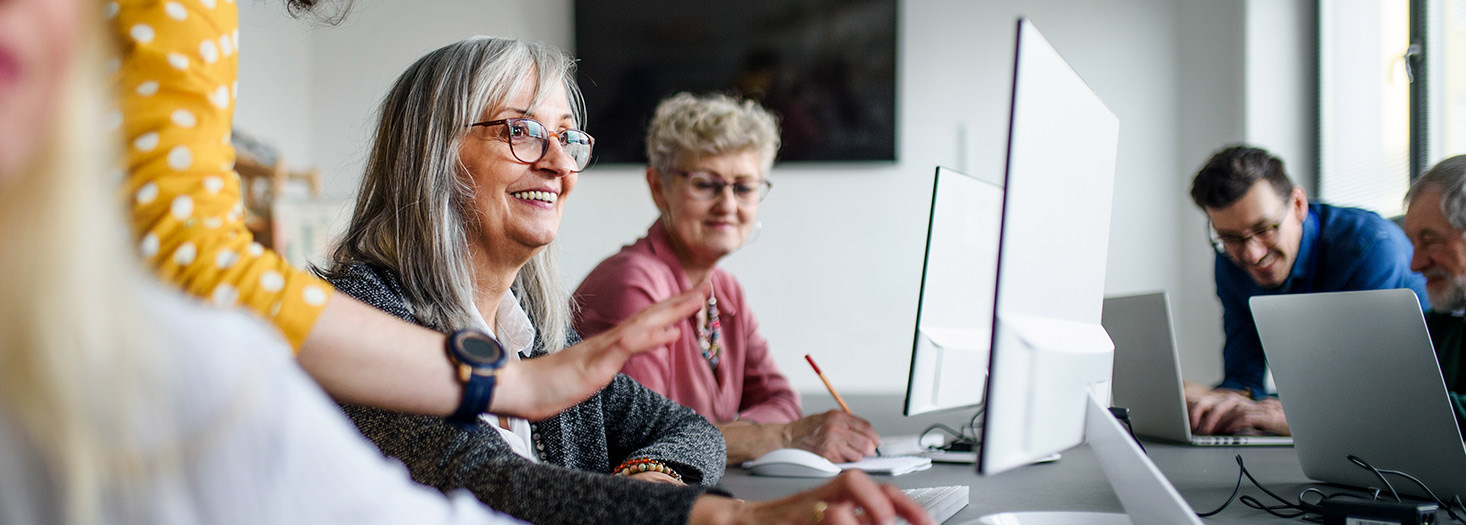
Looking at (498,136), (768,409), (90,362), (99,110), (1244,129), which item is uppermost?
(1244,129)

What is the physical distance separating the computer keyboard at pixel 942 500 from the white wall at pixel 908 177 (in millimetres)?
3069

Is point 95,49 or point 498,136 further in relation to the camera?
point 498,136

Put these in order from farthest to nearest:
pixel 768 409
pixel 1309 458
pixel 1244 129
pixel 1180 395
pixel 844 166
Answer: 1. pixel 844 166
2. pixel 1244 129
3. pixel 768 409
4. pixel 1180 395
5. pixel 1309 458

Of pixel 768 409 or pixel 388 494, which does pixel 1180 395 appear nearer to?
pixel 768 409

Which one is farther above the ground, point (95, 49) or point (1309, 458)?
point (95, 49)

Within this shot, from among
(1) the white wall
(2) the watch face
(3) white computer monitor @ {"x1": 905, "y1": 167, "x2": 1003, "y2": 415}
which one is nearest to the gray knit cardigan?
(2) the watch face

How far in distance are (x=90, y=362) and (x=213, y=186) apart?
419 mm

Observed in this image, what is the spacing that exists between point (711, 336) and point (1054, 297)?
1.47m

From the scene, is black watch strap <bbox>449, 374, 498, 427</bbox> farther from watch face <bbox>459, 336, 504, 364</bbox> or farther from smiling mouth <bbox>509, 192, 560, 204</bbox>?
smiling mouth <bbox>509, 192, 560, 204</bbox>

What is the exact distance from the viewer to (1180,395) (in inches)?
68.7

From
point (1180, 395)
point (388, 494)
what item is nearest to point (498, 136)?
point (388, 494)

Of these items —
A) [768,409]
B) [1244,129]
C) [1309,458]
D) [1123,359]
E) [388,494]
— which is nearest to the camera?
[388,494]

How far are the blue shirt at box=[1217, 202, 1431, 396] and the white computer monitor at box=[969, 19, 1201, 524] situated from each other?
5.43 feet

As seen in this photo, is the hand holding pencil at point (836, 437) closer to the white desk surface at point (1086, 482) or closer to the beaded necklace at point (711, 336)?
the white desk surface at point (1086, 482)
